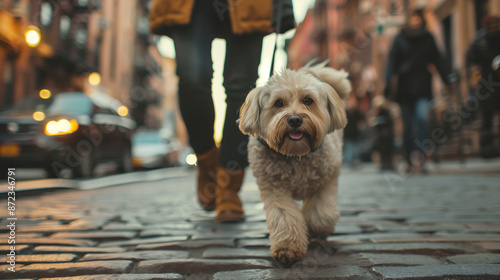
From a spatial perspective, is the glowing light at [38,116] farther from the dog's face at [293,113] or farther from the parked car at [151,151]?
the parked car at [151,151]

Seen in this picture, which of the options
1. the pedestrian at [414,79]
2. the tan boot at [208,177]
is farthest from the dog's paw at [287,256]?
the pedestrian at [414,79]

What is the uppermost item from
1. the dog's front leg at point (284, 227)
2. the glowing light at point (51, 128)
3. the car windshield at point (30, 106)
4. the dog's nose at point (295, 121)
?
the car windshield at point (30, 106)

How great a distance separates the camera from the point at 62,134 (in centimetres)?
771

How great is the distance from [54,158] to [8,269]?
5888 mm

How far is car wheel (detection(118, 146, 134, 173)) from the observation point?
1084 cm

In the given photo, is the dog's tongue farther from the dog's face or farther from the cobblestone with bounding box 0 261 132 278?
the cobblestone with bounding box 0 261 132 278

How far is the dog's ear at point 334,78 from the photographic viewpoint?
2543 mm

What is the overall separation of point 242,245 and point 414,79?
588cm

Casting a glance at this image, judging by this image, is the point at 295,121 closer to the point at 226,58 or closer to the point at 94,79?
the point at 226,58

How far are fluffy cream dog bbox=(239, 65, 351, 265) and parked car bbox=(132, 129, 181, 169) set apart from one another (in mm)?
13015

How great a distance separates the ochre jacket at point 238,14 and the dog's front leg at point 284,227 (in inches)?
49.4

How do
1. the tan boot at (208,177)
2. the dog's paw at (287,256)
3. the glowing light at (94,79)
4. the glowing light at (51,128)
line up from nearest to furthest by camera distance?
1. the dog's paw at (287,256)
2. the tan boot at (208,177)
3. the glowing light at (51,128)
4. the glowing light at (94,79)

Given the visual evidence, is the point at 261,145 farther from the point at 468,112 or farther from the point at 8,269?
the point at 468,112

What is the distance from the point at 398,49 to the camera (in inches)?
303
